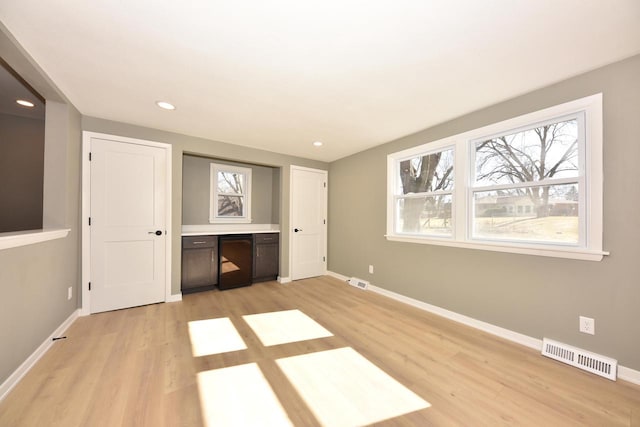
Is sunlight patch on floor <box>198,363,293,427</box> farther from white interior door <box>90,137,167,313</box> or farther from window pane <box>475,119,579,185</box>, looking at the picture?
window pane <box>475,119,579,185</box>

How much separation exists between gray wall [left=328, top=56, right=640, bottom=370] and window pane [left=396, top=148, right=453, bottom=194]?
0.82 ft

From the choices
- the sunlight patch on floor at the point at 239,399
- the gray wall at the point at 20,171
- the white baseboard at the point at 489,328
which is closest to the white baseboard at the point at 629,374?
the white baseboard at the point at 489,328

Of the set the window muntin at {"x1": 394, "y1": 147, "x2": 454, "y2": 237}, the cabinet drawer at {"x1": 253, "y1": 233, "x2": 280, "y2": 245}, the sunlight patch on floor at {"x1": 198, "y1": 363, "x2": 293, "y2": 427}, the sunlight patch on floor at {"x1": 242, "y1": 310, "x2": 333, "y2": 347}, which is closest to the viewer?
the sunlight patch on floor at {"x1": 198, "y1": 363, "x2": 293, "y2": 427}

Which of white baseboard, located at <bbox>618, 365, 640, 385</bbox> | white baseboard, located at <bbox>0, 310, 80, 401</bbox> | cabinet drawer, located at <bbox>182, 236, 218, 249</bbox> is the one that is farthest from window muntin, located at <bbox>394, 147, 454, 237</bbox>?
white baseboard, located at <bbox>0, 310, 80, 401</bbox>

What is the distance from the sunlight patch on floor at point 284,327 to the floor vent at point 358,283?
1411 millimetres

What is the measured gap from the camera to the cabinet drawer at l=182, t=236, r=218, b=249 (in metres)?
3.61

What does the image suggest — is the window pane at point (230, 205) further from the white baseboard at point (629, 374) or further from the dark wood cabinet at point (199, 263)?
the white baseboard at point (629, 374)

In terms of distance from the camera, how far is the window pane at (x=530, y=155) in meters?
2.12

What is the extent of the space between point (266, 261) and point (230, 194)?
1419 mm

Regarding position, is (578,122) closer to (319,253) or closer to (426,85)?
(426,85)

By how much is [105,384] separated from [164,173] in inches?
98.4

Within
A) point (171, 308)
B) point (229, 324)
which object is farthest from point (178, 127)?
point (229, 324)

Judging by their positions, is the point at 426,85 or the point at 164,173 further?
the point at 164,173

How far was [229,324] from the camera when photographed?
2670mm
